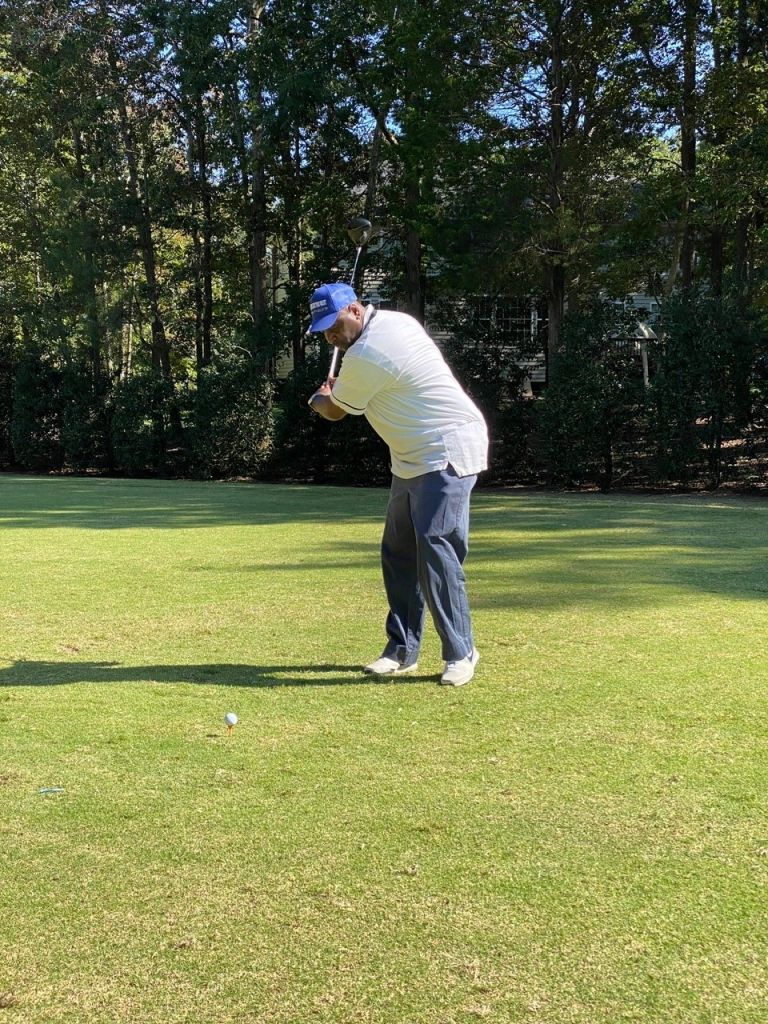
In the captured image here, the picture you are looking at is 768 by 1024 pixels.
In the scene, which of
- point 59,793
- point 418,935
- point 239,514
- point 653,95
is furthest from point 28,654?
point 653,95

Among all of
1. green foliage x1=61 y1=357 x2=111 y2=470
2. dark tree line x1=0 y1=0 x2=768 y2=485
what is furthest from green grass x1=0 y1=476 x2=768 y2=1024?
green foliage x1=61 y1=357 x2=111 y2=470

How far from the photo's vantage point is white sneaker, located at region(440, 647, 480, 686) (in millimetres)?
5195

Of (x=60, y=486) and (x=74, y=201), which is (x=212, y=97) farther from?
(x=60, y=486)

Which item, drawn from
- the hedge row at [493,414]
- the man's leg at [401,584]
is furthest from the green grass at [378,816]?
the hedge row at [493,414]

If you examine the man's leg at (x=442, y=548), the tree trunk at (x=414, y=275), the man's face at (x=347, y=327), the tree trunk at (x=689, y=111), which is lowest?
the man's leg at (x=442, y=548)

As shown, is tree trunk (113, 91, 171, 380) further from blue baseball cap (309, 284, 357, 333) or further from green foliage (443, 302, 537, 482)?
blue baseball cap (309, 284, 357, 333)

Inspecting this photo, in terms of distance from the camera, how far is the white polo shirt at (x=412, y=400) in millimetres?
5145

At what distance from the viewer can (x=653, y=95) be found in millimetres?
22891

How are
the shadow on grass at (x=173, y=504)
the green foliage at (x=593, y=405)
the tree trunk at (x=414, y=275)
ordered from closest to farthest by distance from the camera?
the shadow on grass at (x=173, y=504) < the green foliage at (x=593, y=405) < the tree trunk at (x=414, y=275)

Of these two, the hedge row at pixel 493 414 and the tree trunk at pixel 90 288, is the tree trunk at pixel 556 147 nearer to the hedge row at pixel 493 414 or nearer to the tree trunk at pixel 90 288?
the hedge row at pixel 493 414

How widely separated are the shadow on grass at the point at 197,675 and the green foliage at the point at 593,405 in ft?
53.2

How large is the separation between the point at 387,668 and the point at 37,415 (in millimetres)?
26837

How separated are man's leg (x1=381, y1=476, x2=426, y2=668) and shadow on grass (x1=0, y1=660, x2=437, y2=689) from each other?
0.67 feet

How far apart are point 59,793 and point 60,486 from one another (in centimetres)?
1973
